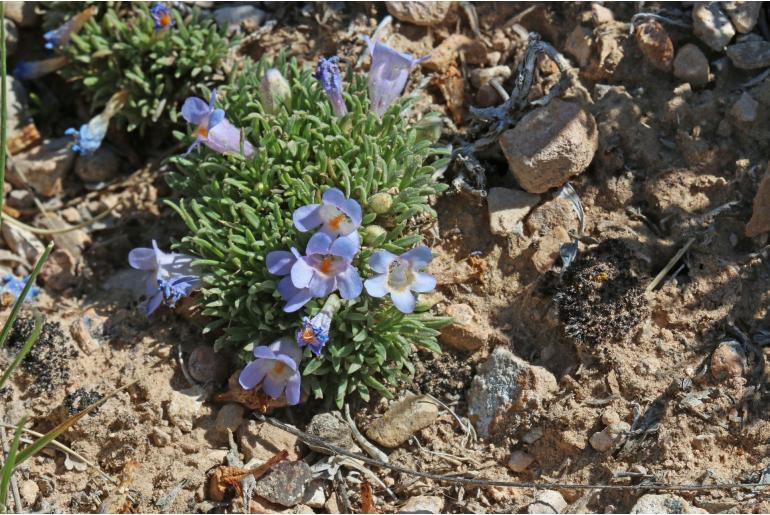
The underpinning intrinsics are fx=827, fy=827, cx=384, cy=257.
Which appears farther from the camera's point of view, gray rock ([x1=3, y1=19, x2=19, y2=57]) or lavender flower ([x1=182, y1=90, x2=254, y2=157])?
gray rock ([x1=3, y1=19, x2=19, y2=57])

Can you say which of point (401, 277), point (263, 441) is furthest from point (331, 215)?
point (263, 441)

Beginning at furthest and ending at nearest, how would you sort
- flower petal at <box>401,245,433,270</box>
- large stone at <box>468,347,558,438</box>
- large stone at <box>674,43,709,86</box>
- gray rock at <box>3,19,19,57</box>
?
1. gray rock at <box>3,19,19,57</box>
2. large stone at <box>674,43,709,86</box>
3. large stone at <box>468,347,558,438</box>
4. flower petal at <box>401,245,433,270</box>

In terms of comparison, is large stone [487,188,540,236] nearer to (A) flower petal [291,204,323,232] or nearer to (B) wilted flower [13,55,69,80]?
(A) flower petal [291,204,323,232]

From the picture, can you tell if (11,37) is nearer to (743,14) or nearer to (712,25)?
(712,25)

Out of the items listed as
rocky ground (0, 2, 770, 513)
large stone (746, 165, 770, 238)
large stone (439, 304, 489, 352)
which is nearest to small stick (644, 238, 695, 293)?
rocky ground (0, 2, 770, 513)

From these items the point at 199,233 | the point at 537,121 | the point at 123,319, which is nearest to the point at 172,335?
the point at 123,319
